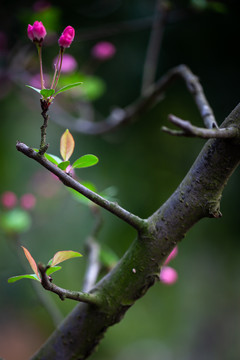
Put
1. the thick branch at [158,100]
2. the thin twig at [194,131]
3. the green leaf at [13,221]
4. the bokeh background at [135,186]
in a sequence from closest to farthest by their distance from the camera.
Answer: the thin twig at [194,131]
the thick branch at [158,100]
the green leaf at [13,221]
the bokeh background at [135,186]

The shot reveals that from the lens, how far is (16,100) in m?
1.71

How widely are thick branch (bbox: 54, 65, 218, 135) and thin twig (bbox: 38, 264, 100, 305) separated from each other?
214 mm

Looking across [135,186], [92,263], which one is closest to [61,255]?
[92,263]

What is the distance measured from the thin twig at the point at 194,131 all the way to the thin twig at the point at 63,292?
0.50ft

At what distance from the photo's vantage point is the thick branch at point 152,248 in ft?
1.20

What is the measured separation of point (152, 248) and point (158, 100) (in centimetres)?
54

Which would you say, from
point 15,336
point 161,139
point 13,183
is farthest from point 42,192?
point 15,336

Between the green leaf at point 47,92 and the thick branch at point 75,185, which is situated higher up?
the green leaf at point 47,92

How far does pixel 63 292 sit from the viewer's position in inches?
12.5

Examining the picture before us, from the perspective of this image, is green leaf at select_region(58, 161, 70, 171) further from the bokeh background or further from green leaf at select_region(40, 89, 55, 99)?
the bokeh background

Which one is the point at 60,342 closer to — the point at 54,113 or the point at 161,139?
the point at 54,113

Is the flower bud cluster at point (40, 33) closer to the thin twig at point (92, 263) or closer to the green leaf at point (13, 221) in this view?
the thin twig at point (92, 263)

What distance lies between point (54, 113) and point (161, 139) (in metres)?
0.65

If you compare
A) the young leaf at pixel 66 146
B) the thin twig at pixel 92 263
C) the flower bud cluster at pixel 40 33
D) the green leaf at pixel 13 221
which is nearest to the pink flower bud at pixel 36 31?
the flower bud cluster at pixel 40 33
